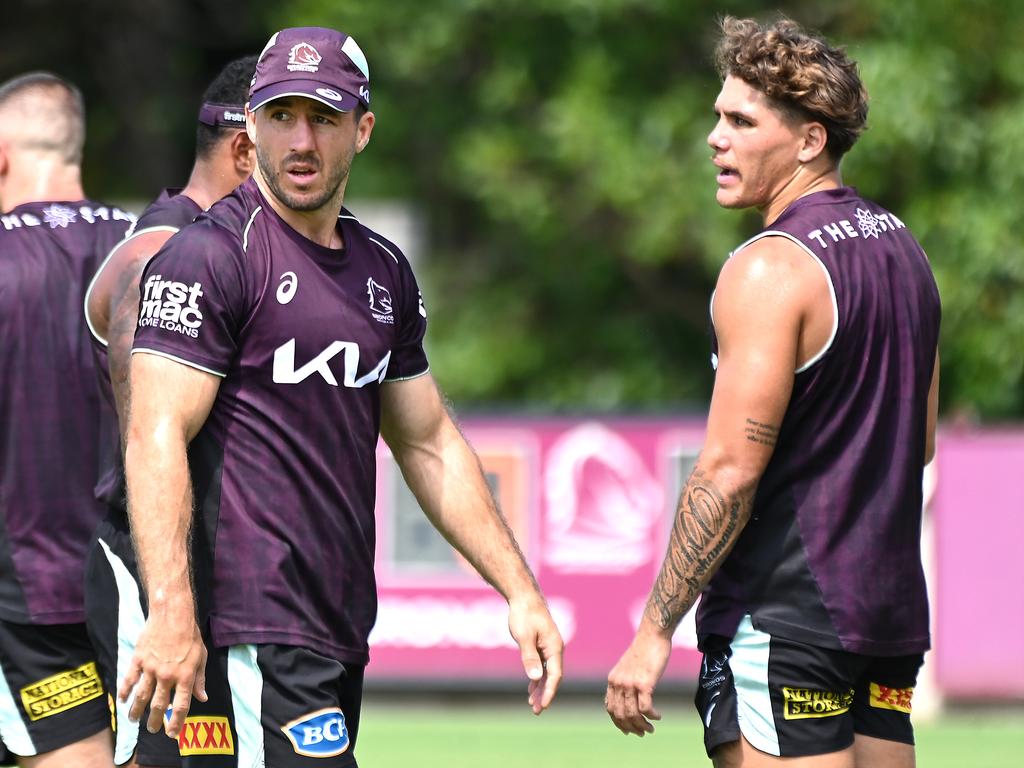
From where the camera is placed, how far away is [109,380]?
224 inches

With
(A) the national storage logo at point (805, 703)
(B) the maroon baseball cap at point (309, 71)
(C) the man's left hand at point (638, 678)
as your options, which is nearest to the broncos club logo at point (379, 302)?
(B) the maroon baseball cap at point (309, 71)

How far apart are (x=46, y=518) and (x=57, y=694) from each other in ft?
1.92

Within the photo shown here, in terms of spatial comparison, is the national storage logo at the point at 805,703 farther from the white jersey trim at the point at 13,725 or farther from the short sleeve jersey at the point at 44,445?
the white jersey trim at the point at 13,725

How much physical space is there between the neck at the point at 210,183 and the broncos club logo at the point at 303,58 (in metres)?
1.21

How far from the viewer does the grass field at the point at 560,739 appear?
997cm

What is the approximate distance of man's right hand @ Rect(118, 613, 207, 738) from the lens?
431 cm

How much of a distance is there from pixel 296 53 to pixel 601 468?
26.8 feet

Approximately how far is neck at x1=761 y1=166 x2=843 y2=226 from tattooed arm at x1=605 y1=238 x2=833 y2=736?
271 millimetres

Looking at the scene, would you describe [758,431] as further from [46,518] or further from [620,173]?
[620,173]

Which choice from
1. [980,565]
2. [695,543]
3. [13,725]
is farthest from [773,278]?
[980,565]

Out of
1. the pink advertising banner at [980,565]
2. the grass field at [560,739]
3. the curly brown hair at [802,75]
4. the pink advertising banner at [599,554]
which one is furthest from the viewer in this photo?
A: the pink advertising banner at [599,554]

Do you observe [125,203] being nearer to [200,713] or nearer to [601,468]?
[601,468]

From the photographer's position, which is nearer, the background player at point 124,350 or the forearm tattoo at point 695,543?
the forearm tattoo at point 695,543

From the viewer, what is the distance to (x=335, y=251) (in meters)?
4.80
